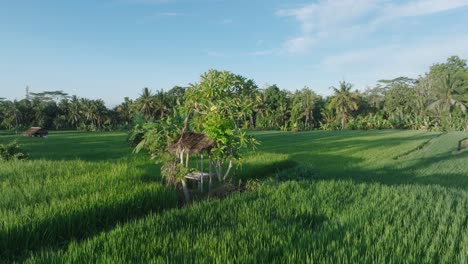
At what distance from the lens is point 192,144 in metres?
6.78

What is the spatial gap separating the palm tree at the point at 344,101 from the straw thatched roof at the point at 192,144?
48.5 metres

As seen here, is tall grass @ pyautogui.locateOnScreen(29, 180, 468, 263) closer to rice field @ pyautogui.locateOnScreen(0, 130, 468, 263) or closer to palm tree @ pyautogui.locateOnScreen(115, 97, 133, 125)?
rice field @ pyautogui.locateOnScreen(0, 130, 468, 263)

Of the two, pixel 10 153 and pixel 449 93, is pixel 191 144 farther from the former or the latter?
pixel 449 93

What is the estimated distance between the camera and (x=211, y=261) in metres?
2.99

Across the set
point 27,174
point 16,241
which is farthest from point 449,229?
point 27,174

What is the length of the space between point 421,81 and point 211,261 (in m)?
63.4

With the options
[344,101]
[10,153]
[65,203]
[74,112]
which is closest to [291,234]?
[65,203]

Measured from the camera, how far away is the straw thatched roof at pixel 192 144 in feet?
22.1

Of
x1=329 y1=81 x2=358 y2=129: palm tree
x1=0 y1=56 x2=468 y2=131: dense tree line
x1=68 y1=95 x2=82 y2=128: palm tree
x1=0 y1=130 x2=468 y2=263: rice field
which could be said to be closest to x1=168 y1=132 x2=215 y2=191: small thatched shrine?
x1=0 y1=130 x2=468 y2=263: rice field

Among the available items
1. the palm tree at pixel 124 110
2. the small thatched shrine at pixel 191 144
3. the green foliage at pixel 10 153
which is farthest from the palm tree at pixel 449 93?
the palm tree at pixel 124 110

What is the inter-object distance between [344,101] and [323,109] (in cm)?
668

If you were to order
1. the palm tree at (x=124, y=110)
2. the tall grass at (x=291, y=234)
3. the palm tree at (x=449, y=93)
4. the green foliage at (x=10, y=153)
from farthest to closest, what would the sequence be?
the palm tree at (x=124, y=110)
the palm tree at (x=449, y=93)
the green foliage at (x=10, y=153)
the tall grass at (x=291, y=234)

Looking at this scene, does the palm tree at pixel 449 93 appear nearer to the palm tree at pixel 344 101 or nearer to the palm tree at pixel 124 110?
the palm tree at pixel 344 101

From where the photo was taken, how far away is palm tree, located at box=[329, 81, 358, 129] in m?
51.6
